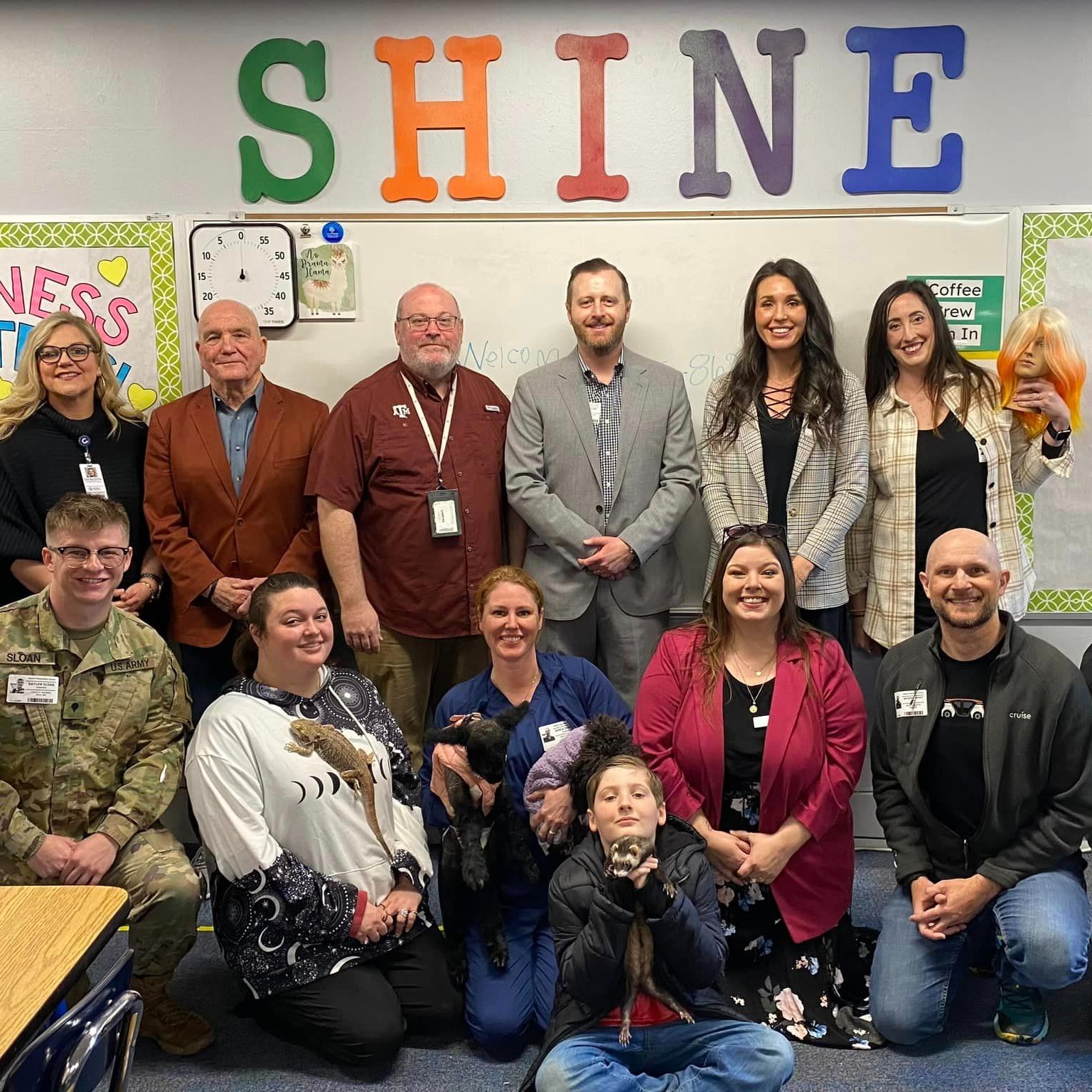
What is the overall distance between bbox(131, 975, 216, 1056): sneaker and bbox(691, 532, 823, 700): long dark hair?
4.79ft

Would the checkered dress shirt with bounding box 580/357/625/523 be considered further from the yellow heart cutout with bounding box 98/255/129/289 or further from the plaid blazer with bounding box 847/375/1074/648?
the yellow heart cutout with bounding box 98/255/129/289

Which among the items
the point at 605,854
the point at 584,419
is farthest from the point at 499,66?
the point at 605,854

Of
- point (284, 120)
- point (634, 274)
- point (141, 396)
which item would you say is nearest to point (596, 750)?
point (634, 274)

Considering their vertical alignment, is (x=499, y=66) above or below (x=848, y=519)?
above

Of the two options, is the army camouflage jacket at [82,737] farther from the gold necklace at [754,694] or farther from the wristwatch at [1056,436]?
the wristwatch at [1056,436]

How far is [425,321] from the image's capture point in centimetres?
333

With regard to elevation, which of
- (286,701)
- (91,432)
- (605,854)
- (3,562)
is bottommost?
(605,854)

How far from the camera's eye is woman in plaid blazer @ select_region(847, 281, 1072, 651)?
327cm

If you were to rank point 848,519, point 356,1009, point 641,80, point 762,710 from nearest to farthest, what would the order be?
point 356,1009
point 762,710
point 848,519
point 641,80

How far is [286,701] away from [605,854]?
0.88m

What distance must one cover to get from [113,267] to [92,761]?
1772mm

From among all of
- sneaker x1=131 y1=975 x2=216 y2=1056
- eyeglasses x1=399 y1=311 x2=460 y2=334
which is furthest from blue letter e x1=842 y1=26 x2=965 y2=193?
sneaker x1=131 y1=975 x2=216 y2=1056

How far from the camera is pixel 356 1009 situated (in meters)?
2.53

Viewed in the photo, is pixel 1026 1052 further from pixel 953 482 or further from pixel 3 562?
pixel 3 562
